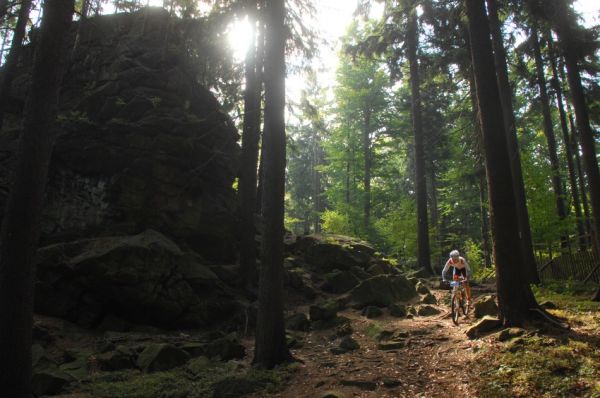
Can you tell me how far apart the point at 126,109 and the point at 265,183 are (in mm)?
8702

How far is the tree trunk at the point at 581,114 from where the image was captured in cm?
1146

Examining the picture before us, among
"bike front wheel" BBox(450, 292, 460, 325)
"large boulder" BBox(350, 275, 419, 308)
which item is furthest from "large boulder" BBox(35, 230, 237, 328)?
"bike front wheel" BBox(450, 292, 460, 325)

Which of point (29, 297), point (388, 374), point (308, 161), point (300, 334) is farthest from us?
point (308, 161)

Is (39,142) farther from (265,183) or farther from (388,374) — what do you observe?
(388,374)

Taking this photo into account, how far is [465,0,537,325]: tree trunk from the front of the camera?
8.27m

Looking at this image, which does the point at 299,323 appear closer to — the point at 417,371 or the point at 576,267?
the point at 417,371

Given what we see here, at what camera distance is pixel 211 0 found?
475 inches

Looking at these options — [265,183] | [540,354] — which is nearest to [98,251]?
[265,183]

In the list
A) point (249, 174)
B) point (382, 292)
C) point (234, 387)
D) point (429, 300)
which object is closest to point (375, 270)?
point (382, 292)

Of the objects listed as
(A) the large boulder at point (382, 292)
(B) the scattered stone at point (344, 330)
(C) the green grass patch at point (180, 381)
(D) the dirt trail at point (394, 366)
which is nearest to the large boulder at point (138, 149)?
(A) the large boulder at point (382, 292)

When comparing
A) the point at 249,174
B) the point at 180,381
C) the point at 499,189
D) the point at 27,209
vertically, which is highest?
the point at 249,174

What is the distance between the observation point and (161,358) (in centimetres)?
832

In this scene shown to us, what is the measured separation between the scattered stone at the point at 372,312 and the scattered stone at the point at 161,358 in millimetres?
5770

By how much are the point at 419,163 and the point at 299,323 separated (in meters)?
12.4
